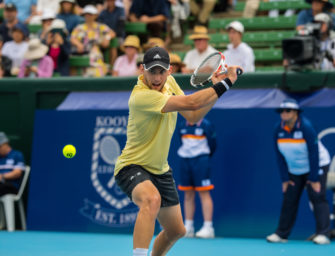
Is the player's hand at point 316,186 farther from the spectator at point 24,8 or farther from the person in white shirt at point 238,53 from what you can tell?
the spectator at point 24,8

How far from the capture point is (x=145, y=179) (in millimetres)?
6035

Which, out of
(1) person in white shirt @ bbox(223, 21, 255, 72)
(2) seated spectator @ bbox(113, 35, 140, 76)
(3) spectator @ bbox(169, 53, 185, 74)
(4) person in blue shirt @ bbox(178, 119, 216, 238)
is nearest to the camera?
(4) person in blue shirt @ bbox(178, 119, 216, 238)

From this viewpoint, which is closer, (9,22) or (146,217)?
(146,217)

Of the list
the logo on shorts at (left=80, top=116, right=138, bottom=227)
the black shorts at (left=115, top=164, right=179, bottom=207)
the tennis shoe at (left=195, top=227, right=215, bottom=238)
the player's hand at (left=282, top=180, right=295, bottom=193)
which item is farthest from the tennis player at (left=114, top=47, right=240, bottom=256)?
the logo on shorts at (left=80, top=116, right=138, bottom=227)

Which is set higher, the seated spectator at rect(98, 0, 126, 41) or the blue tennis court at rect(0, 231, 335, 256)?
the seated spectator at rect(98, 0, 126, 41)

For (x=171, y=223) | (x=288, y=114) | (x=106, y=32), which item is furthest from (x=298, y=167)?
(x=106, y=32)

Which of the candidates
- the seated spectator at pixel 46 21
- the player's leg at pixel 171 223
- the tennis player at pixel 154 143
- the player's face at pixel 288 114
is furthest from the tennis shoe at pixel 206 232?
the seated spectator at pixel 46 21

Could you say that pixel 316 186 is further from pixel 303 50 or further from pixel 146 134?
Result: pixel 146 134

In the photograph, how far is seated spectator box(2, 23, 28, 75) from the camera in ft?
42.7

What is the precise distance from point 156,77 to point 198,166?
400cm

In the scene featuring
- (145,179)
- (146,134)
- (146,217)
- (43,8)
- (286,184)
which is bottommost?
(286,184)

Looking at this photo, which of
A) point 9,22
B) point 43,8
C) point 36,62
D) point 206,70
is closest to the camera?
point 206,70

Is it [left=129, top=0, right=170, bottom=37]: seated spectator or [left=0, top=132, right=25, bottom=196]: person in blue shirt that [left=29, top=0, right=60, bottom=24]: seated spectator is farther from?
[left=0, top=132, right=25, bottom=196]: person in blue shirt

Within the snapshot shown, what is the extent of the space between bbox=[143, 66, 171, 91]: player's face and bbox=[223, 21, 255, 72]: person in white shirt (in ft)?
16.9
